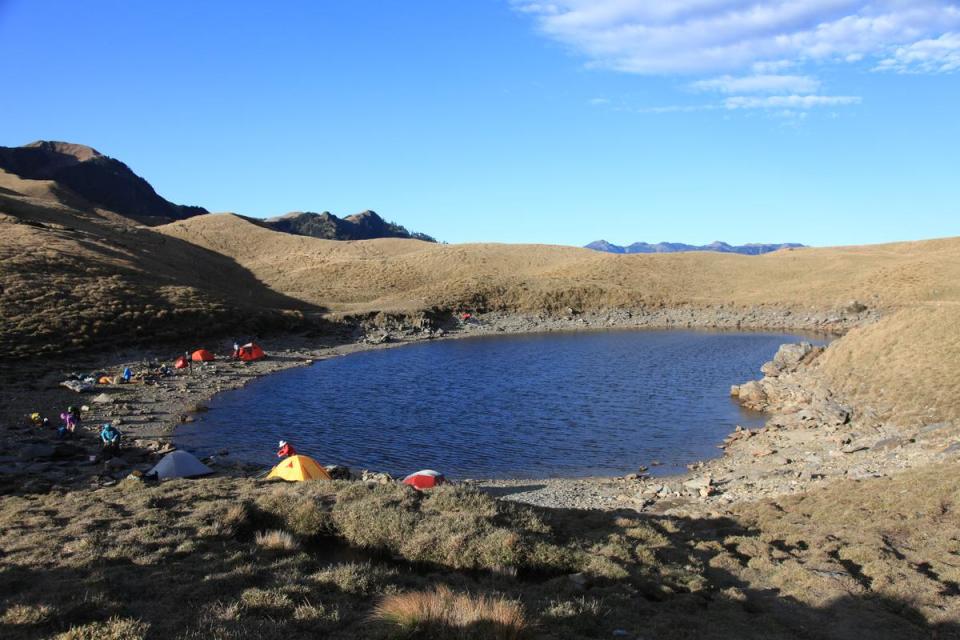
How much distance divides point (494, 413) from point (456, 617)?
80.2 feet

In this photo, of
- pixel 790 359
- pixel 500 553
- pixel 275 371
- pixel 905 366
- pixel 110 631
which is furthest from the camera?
pixel 275 371

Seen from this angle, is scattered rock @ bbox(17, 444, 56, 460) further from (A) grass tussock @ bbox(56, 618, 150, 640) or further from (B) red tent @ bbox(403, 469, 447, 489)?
(A) grass tussock @ bbox(56, 618, 150, 640)

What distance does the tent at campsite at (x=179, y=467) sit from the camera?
61.3 ft

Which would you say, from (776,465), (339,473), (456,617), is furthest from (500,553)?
(776,465)

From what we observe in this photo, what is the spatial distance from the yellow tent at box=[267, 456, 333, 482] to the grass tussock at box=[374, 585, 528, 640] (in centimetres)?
1130

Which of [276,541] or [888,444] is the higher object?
[888,444]

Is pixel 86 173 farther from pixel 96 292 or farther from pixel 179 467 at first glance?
pixel 179 467

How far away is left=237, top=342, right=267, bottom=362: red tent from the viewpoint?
45125 millimetres

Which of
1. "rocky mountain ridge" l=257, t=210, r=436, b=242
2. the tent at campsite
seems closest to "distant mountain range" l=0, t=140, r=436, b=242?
"rocky mountain ridge" l=257, t=210, r=436, b=242

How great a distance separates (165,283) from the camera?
56312mm

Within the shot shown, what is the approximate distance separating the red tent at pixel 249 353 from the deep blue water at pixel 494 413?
445 cm

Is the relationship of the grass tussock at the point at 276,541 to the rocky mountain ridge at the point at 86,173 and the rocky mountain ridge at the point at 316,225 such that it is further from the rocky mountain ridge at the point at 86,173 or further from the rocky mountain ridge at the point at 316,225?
the rocky mountain ridge at the point at 316,225

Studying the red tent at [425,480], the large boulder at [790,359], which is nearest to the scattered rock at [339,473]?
the red tent at [425,480]

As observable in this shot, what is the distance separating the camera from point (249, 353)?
45.5 m
